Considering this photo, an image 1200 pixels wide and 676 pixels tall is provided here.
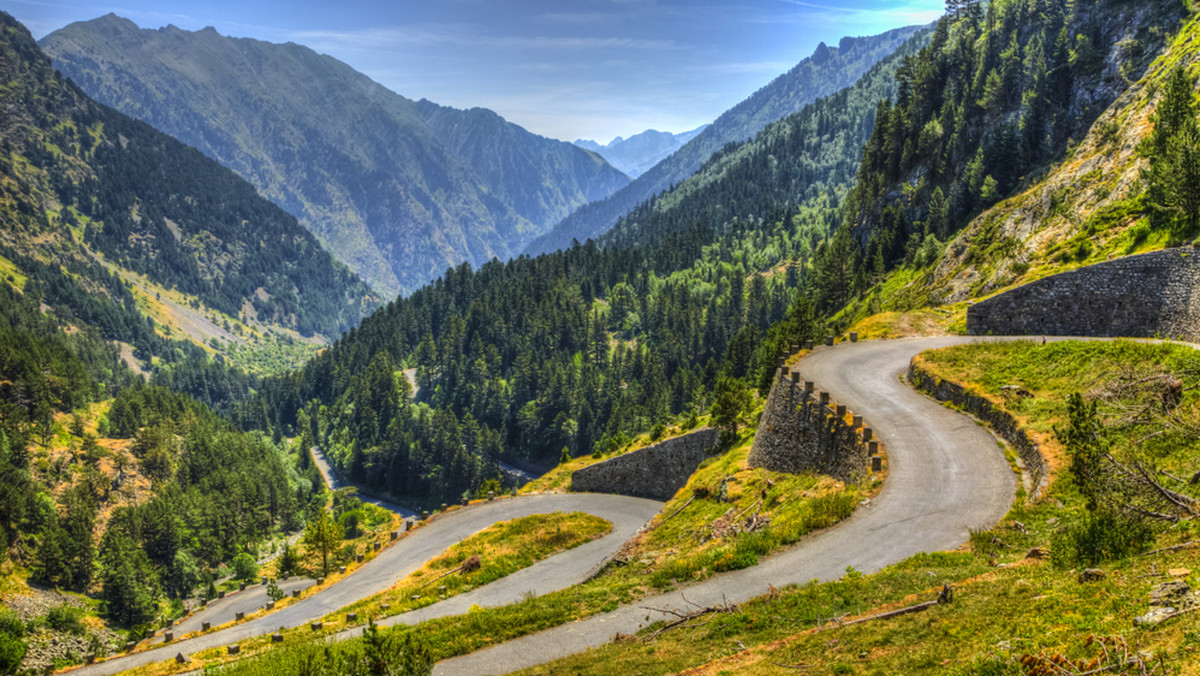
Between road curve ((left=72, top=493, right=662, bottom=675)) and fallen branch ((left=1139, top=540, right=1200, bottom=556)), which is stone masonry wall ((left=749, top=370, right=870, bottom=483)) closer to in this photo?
road curve ((left=72, top=493, right=662, bottom=675))

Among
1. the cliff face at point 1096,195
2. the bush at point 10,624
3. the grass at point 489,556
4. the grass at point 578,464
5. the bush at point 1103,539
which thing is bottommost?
the bush at point 10,624

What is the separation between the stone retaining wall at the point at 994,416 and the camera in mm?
22516

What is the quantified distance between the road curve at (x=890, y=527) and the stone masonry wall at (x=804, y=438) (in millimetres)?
1624

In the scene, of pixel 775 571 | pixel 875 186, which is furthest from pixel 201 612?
pixel 875 186

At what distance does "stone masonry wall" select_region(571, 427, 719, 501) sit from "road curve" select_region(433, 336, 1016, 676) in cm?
2489

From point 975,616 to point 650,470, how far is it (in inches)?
1764

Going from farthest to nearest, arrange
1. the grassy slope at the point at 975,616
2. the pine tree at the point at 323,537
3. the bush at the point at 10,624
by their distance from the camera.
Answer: the pine tree at the point at 323,537, the bush at the point at 10,624, the grassy slope at the point at 975,616

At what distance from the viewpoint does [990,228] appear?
7188cm

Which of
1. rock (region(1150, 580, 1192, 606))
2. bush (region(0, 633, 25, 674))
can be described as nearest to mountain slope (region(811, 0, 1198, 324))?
rock (region(1150, 580, 1192, 606))

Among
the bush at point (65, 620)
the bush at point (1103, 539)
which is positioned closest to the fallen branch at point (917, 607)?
the bush at point (1103, 539)

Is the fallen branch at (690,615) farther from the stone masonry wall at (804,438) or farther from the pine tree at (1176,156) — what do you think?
the pine tree at (1176,156)

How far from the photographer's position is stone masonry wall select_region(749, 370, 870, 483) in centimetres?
2814

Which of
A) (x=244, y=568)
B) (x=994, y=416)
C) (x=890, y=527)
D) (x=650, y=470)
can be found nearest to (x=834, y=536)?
(x=890, y=527)

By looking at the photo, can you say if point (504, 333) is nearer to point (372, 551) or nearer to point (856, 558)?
point (372, 551)
